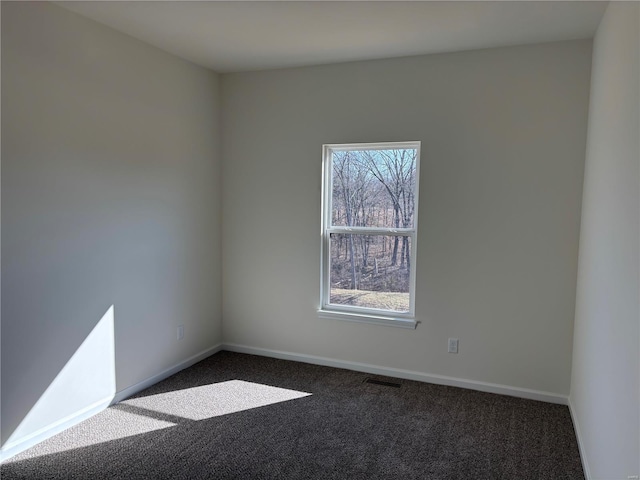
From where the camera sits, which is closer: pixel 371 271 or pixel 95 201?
pixel 95 201

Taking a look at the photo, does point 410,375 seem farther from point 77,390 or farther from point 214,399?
point 77,390

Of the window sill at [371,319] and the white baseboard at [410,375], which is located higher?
the window sill at [371,319]

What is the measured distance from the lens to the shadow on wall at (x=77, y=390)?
98.0 inches

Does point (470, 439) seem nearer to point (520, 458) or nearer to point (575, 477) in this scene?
point (520, 458)

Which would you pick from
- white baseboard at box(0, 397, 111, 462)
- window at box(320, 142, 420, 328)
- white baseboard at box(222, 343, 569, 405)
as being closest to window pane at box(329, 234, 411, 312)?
window at box(320, 142, 420, 328)

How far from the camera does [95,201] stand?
9.24 ft

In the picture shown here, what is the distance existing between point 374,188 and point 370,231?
0.36m

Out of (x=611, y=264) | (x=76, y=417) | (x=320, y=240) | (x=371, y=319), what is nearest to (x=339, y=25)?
(x=320, y=240)

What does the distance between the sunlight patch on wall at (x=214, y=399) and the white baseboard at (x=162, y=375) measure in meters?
0.07

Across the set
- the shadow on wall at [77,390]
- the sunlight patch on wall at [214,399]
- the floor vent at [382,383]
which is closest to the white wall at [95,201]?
the shadow on wall at [77,390]

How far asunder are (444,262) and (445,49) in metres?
1.57

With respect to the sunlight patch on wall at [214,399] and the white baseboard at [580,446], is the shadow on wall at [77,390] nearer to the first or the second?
the sunlight patch on wall at [214,399]

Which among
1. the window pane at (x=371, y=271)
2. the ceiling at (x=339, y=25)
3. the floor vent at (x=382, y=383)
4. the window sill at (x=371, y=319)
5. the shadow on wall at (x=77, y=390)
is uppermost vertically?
the ceiling at (x=339, y=25)

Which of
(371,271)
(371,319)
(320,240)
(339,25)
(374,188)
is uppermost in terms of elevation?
(339,25)
